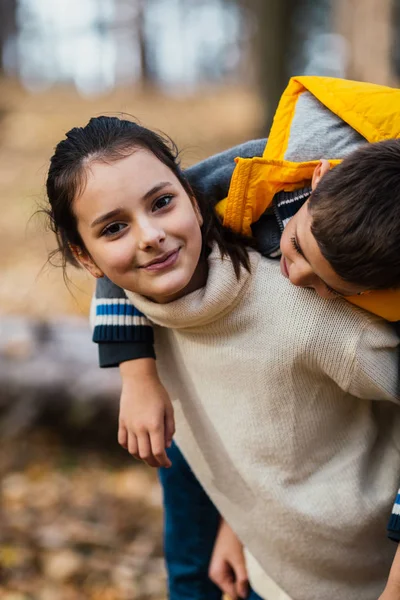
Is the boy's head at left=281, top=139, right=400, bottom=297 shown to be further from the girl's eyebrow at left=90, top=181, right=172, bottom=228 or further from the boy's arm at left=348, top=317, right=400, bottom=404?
the girl's eyebrow at left=90, top=181, right=172, bottom=228

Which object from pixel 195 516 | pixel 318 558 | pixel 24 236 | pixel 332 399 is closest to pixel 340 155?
pixel 332 399

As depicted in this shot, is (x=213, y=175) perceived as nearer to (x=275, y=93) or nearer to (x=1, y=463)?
(x=1, y=463)

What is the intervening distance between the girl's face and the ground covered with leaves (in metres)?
1.61

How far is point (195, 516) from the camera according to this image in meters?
1.89

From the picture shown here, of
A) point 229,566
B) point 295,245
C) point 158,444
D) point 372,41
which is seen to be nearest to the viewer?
point 295,245

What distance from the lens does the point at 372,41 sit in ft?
20.1

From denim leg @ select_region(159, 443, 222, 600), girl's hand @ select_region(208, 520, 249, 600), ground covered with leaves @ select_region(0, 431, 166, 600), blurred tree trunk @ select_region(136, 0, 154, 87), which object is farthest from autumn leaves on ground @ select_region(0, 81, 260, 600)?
blurred tree trunk @ select_region(136, 0, 154, 87)

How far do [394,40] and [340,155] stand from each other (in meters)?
5.53

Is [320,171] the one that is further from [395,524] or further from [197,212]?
[395,524]

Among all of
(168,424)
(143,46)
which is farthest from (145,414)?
(143,46)

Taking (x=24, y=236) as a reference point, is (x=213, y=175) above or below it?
above

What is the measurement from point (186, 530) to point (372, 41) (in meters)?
5.15

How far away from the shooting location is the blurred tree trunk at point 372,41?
6.09 m

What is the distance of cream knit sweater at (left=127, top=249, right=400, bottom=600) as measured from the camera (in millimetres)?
1343
